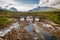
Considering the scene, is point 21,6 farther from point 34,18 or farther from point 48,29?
point 48,29

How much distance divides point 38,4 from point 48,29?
757 millimetres

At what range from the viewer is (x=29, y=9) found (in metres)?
3.87

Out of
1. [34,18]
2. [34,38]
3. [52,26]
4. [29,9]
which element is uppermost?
[29,9]

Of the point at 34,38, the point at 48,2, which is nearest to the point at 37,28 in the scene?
the point at 34,38

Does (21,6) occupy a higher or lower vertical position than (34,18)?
higher

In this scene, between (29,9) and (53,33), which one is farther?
(29,9)

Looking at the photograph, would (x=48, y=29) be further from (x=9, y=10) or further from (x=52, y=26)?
(x=9, y=10)

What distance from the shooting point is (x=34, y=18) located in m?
3.79

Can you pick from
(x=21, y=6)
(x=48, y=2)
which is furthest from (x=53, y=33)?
(x=21, y=6)

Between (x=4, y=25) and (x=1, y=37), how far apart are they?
1.07 feet

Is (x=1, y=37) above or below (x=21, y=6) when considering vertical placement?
below

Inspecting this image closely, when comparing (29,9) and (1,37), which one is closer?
(1,37)

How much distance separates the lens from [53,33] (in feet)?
11.9

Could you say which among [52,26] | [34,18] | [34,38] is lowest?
[34,38]
